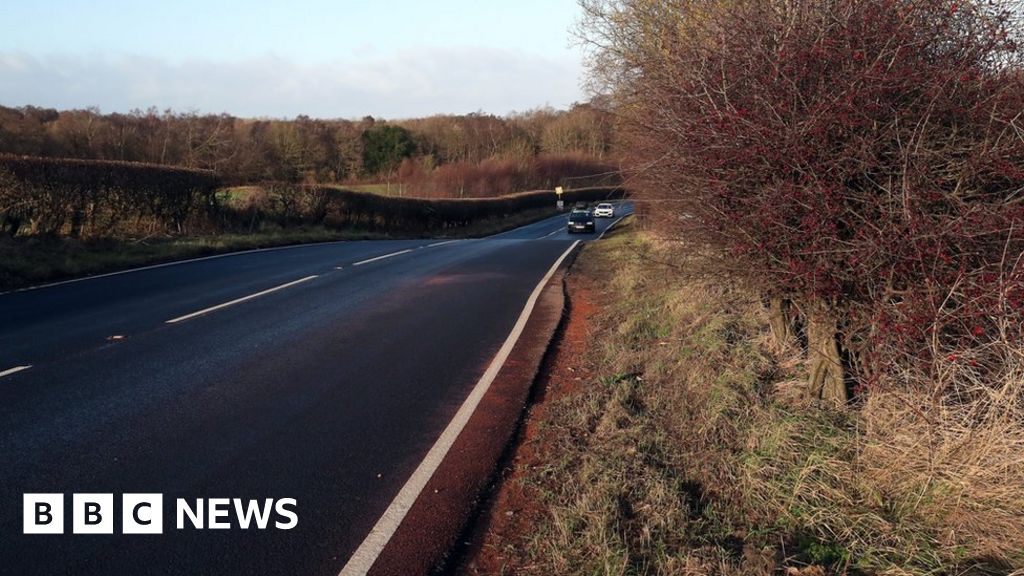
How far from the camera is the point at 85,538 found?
Result: 4109 mm

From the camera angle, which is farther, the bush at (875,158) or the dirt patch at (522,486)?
the bush at (875,158)

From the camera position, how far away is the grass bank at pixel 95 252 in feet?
45.2

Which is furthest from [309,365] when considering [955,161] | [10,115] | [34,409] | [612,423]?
[10,115]

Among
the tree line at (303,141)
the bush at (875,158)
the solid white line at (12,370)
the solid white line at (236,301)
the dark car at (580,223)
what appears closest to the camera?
the bush at (875,158)

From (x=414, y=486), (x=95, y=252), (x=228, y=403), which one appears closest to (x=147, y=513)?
(x=414, y=486)

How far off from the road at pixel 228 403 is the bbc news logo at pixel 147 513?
5 cm

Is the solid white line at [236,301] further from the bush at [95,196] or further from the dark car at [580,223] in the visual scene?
the dark car at [580,223]

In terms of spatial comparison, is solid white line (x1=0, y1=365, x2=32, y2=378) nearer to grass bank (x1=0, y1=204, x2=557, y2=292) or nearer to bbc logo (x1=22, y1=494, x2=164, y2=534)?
bbc logo (x1=22, y1=494, x2=164, y2=534)

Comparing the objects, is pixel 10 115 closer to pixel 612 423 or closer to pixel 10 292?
pixel 10 292

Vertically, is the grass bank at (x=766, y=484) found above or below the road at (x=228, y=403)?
above

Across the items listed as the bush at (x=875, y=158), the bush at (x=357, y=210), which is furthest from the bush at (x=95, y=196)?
the bush at (x=875, y=158)

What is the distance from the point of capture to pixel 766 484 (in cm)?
454

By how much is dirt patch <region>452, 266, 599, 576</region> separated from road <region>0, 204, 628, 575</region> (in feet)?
2.06

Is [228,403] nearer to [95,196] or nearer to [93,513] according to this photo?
[93,513]
